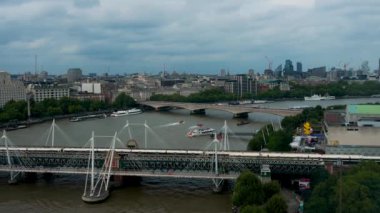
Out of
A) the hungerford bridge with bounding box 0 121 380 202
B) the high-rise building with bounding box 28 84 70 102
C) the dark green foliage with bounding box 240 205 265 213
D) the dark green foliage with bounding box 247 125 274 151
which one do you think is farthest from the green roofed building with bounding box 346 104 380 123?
the high-rise building with bounding box 28 84 70 102

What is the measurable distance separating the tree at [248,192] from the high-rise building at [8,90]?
30.5 m

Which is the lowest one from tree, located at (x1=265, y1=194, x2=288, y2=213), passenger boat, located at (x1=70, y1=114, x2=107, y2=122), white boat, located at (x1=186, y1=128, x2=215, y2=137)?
tree, located at (x1=265, y1=194, x2=288, y2=213)

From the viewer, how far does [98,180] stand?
12055 mm

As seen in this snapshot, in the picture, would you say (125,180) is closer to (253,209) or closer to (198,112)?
(253,209)

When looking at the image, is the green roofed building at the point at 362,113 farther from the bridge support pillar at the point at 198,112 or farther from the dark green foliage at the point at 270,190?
the bridge support pillar at the point at 198,112

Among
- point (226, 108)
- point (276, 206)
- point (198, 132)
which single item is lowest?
point (276, 206)

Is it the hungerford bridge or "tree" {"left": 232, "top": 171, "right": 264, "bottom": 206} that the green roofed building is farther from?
"tree" {"left": 232, "top": 171, "right": 264, "bottom": 206}

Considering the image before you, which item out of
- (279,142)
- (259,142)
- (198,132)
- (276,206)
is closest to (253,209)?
(276,206)

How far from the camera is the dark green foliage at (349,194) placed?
851 centimetres

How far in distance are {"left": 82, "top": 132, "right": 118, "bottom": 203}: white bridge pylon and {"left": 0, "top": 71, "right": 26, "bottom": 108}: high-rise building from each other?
26552 millimetres

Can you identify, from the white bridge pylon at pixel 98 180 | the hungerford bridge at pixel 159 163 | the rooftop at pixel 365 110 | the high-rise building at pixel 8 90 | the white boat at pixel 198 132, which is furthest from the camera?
the high-rise building at pixel 8 90

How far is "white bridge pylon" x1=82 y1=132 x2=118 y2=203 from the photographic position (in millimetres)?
11773

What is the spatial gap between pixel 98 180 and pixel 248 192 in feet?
12.8

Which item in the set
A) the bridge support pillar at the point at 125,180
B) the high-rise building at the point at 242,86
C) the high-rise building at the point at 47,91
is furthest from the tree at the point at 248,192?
the high-rise building at the point at 242,86
